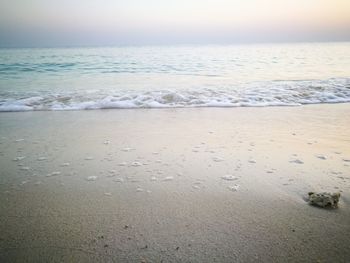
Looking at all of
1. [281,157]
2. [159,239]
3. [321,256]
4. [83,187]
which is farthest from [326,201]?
[83,187]

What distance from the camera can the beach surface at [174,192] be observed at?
1860 mm

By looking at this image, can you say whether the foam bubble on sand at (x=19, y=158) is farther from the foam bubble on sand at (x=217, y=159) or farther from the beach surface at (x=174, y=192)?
the foam bubble on sand at (x=217, y=159)

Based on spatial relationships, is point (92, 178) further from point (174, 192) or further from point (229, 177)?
point (229, 177)

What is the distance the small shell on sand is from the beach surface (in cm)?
7

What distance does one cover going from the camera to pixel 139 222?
7.07 ft

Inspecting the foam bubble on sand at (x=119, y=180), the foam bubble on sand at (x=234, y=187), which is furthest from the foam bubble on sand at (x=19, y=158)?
the foam bubble on sand at (x=234, y=187)

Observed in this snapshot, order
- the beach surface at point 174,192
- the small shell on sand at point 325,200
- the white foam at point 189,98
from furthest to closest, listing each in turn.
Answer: the white foam at point 189,98
the small shell on sand at point 325,200
the beach surface at point 174,192

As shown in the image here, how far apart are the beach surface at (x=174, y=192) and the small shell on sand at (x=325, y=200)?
0.07 meters

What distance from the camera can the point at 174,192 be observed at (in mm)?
2684

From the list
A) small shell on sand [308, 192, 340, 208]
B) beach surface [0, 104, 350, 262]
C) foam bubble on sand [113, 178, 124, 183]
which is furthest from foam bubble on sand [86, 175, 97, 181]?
small shell on sand [308, 192, 340, 208]

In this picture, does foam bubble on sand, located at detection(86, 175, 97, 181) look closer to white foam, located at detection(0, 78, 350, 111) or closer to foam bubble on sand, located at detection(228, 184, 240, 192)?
foam bubble on sand, located at detection(228, 184, 240, 192)

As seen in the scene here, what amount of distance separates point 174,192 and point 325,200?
1.38 meters

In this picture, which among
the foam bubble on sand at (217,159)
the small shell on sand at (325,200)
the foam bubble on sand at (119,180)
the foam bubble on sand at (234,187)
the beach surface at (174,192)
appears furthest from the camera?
the foam bubble on sand at (217,159)

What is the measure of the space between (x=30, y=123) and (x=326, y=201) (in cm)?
545
